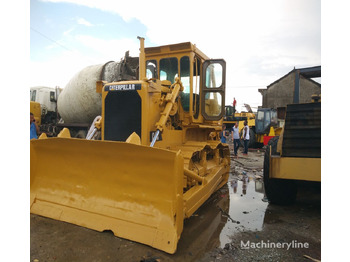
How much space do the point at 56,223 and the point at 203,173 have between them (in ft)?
8.72

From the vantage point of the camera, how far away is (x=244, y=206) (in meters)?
4.64

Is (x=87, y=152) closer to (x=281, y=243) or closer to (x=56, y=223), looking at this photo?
(x=56, y=223)

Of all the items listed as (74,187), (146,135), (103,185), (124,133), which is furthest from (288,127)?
(74,187)

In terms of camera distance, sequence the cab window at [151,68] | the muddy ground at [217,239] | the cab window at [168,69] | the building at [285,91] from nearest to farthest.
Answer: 1. the muddy ground at [217,239]
2. the cab window at [168,69]
3. the cab window at [151,68]
4. the building at [285,91]

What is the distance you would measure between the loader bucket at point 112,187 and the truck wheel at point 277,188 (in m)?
2.14

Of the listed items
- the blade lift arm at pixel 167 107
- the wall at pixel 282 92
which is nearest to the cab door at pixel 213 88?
the blade lift arm at pixel 167 107

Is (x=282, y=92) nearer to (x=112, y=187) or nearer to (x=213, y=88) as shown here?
(x=213, y=88)

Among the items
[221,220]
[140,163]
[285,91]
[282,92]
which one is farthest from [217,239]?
[282,92]

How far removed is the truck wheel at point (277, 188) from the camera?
427 centimetres

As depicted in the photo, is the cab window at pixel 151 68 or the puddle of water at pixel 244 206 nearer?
the puddle of water at pixel 244 206

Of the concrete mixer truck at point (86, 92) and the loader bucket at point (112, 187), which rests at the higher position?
the concrete mixer truck at point (86, 92)

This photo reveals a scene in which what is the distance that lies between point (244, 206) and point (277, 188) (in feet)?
2.37

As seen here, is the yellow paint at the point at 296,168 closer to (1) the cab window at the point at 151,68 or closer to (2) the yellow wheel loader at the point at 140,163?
(2) the yellow wheel loader at the point at 140,163

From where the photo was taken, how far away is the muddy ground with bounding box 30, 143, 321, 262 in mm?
2664
